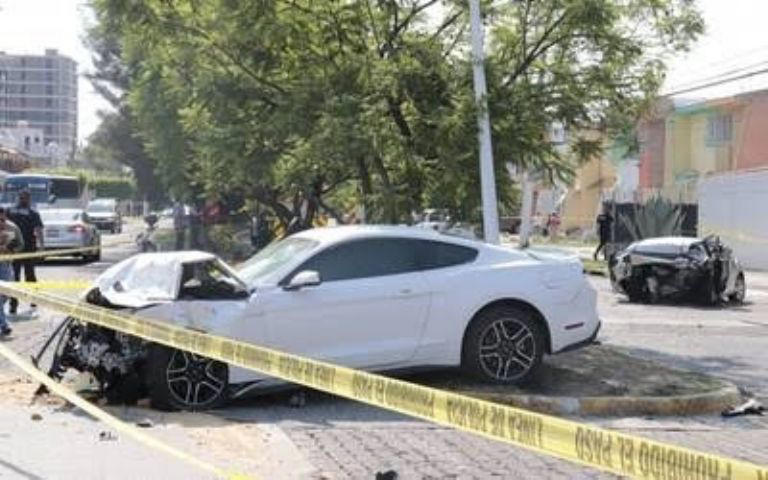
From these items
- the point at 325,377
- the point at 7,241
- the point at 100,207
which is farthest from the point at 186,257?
the point at 100,207

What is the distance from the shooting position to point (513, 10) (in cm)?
1523

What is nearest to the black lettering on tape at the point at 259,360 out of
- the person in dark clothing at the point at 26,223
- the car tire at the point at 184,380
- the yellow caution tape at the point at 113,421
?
the yellow caution tape at the point at 113,421

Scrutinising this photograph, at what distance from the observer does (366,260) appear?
1077 centimetres

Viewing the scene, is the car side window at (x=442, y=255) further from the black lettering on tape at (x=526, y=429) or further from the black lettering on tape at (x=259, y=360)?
the black lettering on tape at (x=526, y=429)

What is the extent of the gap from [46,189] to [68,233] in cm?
1116

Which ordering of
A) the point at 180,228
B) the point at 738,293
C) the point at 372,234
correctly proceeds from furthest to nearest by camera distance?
the point at 180,228
the point at 738,293
the point at 372,234

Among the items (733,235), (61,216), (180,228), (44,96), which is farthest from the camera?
(44,96)

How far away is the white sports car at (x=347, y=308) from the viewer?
997 centimetres

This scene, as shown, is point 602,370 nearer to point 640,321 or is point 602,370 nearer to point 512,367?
point 512,367

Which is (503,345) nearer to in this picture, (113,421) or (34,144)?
(113,421)

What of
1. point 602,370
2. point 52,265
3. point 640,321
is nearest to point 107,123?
point 52,265

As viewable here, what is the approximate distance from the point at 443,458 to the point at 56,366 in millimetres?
3995

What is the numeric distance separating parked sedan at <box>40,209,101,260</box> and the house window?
2819 centimetres

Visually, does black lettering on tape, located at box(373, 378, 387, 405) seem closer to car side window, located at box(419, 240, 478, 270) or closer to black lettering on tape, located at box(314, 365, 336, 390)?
Result: black lettering on tape, located at box(314, 365, 336, 390)
